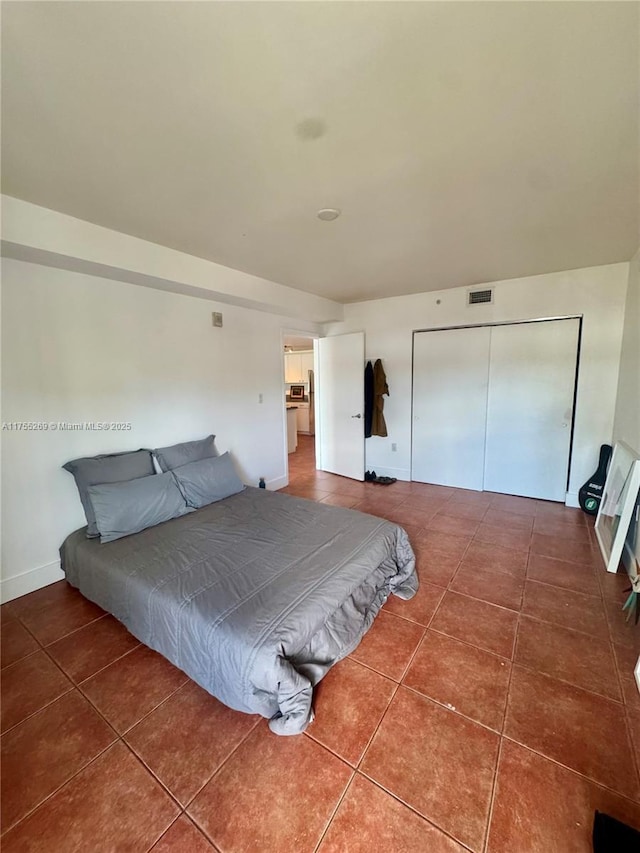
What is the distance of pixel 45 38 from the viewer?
106 cm

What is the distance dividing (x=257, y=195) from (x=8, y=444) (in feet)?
7.35

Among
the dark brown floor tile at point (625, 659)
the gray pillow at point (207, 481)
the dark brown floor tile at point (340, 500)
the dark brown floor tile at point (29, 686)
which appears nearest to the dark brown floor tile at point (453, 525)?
the dark brown floor tile at point (340, 500)

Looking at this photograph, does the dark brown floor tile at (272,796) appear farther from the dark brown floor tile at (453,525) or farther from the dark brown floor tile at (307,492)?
the dark brown floor tile at (307,492)

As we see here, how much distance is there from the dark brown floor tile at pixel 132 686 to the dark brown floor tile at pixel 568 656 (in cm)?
176

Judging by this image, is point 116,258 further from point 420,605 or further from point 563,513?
point 563,513

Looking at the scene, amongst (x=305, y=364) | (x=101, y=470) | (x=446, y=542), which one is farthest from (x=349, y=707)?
(x=305, y=364)

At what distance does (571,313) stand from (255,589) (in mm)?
3964

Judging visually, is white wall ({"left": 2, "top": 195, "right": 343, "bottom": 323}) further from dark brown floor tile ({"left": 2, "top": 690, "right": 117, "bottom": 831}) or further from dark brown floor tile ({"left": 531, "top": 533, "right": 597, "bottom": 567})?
dark brown floor tile ({"left": 531, "top": 533, "right": 597, "bottom": 567})

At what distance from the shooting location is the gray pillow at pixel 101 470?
7.70 ft

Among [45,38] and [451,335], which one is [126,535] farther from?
[451,335]

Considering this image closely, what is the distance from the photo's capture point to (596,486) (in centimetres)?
339

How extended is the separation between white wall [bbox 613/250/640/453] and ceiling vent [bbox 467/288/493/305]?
1.19 metres

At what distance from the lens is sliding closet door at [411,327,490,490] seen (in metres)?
4.07

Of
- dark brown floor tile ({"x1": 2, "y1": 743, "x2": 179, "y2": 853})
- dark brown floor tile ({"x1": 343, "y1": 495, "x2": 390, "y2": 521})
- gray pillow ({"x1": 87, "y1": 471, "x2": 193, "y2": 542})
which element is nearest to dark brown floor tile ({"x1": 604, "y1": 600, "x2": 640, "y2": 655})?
dark brown floor tile ({"x1": 343, "y1": 495, "x2": 390, "y2": 521})
